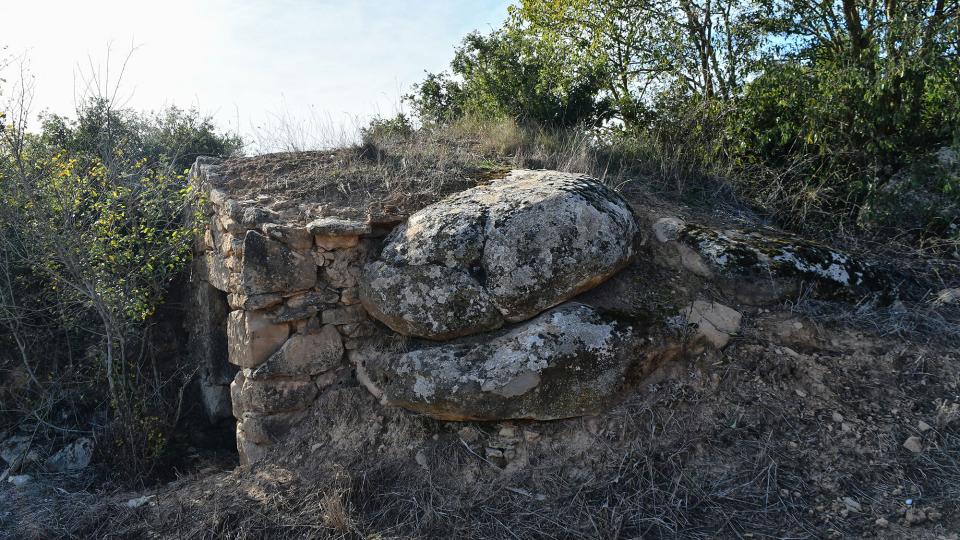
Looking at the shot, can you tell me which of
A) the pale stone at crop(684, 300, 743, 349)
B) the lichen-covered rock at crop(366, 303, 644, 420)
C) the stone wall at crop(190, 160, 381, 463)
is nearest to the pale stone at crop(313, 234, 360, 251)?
the stone wall at crop(190, 160, 381, 463)

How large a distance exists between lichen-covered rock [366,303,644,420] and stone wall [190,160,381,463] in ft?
2.44

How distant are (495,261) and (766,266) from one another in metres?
1.75

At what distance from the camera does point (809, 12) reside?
5934mm

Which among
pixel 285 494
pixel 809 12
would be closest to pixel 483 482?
pixel 285 494

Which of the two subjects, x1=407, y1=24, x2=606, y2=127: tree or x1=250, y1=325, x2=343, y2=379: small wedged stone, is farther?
x1=407, y1=24, x2=606, y2=127: tree

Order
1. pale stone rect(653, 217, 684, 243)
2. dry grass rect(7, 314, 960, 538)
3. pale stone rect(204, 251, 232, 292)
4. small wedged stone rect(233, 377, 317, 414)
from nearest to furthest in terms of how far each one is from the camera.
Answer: dry grass rect(7, 314, 960, 538) → small wedged stone rect(233, 377, 317, 414) → pale stone rect(653, 217, 684, 243) → pale stone rect(204, 251, 232, 292)

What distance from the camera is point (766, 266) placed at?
13.6 ft

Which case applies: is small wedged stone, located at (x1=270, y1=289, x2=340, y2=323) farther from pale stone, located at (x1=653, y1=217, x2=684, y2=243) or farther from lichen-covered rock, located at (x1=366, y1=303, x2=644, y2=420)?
pale stone, located at (x1=653, y1=217, x2=684, y2=243)

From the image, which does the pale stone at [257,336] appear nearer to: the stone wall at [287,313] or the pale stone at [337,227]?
the stone wall at [287,313]

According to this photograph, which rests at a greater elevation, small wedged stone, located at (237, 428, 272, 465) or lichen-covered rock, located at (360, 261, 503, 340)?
lichen-covered rock, located at (360, 261, 503, 340)

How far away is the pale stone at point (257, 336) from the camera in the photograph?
13.7 feet

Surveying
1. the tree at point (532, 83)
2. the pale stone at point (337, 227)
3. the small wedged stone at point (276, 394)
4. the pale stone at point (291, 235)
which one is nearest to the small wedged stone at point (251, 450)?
the small wedged stone at point (276, 394)

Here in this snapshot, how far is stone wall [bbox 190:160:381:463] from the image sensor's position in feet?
13.6

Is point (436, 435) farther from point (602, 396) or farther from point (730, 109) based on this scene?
point (730, 109)
